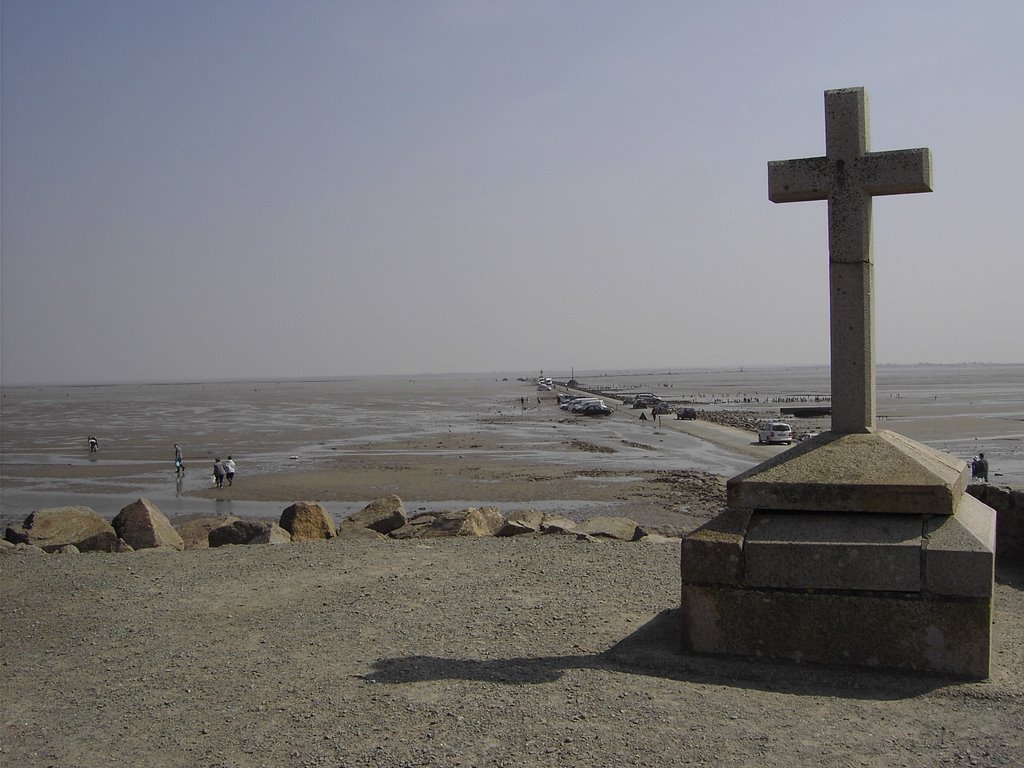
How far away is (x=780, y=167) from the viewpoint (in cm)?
673

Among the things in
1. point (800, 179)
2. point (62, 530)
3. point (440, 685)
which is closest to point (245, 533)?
point (62, 530)

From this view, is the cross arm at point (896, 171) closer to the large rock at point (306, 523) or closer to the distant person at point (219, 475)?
the large rock at point (306, 523)

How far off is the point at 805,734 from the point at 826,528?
5.32 ft

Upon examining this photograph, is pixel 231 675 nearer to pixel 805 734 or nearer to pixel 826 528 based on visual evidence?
pixel 805 734

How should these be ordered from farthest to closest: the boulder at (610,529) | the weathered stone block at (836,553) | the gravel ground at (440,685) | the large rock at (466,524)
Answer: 1. the large rock at (466,524)
2. the boulder at (610,529)
3. the weathered stone block at (836,553)
4. the gravel ground at (440,685)

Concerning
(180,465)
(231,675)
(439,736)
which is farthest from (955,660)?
(180,465)

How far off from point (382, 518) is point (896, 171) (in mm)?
9701

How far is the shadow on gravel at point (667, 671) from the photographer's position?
17.8ft

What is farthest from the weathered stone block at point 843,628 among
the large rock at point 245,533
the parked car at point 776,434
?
the parked car at point 776,434

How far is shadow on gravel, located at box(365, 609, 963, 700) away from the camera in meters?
5.41

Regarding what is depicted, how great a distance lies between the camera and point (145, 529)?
13430 mm

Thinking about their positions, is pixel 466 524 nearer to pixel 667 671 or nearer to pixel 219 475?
pixel 667 671

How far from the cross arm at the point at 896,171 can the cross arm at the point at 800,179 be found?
10.0 inches

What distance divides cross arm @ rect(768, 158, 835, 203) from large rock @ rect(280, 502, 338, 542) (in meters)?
9.32
